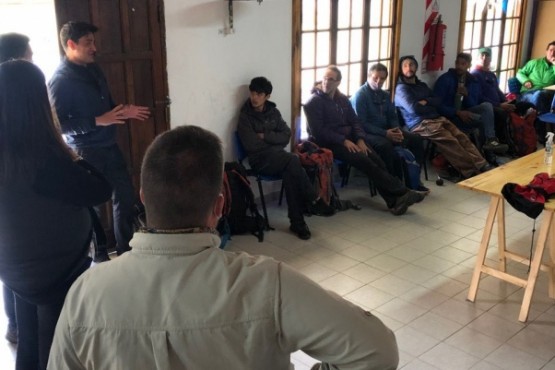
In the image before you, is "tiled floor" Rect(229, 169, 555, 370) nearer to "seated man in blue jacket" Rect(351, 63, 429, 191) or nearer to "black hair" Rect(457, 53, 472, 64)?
"seated man in blue jacket" Rect(351, 63, 429, 191)

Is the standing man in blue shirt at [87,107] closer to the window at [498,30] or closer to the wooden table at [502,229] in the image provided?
the wooden table at [502,229]

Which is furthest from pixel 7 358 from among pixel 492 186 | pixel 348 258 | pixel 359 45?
pixel 359 45

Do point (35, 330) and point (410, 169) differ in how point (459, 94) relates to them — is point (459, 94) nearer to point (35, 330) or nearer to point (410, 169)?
point (410, 169)

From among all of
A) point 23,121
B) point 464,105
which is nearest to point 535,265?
point 23,121

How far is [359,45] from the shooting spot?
18.9 ft

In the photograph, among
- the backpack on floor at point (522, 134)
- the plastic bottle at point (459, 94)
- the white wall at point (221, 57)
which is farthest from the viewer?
the backpack on floor at point (522, 134)

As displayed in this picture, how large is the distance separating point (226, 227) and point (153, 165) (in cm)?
318

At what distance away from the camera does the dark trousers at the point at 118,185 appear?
3645 mm

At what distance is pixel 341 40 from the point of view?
5539 millimetres

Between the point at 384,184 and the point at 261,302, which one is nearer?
the point at 261,302

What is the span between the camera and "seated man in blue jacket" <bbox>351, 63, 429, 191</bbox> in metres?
5.39

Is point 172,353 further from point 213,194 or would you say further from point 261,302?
point 213,194

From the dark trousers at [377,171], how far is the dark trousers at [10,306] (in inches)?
119

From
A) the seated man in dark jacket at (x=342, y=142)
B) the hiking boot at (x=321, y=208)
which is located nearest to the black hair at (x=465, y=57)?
the seated man in dark jacket at (x=342, y=142)
